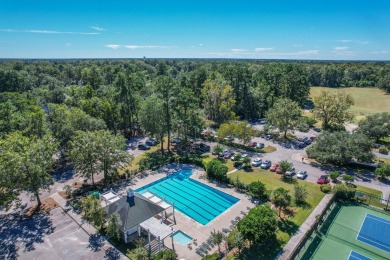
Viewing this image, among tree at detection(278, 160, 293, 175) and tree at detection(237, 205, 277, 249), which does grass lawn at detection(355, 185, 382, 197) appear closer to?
tree at detection(278, 160, 293, 175)

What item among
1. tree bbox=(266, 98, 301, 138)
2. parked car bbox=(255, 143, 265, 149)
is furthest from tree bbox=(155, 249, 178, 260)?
tree bbox=(266, 98, 301, 138)

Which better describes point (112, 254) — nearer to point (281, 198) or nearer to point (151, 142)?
point (281, 198)

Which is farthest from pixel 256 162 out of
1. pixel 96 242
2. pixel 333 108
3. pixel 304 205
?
pixel 333 108

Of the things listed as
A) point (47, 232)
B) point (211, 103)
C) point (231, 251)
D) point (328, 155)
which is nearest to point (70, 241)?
point (47, 232)

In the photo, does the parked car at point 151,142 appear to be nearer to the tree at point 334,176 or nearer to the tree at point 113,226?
the tree at point 113,226

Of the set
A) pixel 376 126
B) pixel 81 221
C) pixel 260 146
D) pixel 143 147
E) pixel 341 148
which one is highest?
pixel 376 126
